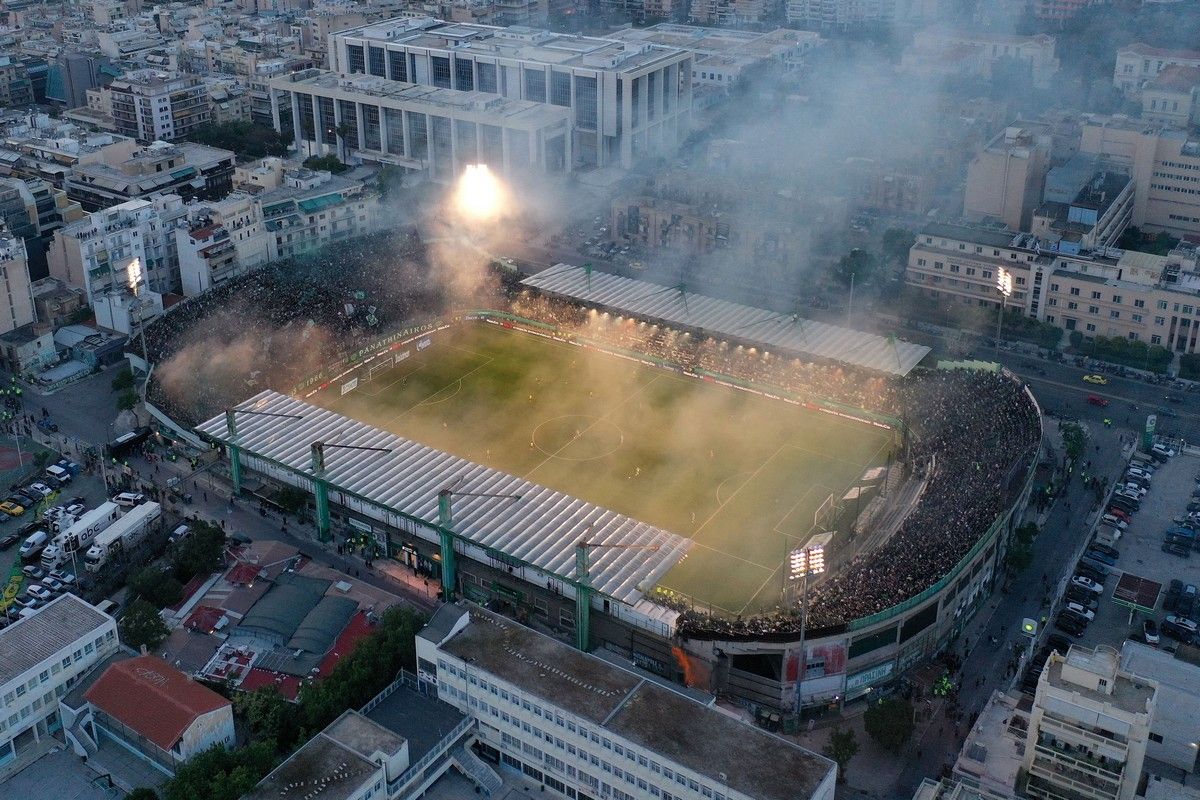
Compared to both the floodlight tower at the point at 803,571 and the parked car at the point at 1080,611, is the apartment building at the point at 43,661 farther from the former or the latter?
the parked car at the point at 1080,611

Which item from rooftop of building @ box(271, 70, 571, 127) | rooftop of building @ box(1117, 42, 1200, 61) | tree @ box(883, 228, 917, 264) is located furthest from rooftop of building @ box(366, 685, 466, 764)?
rooftop of building @ box(1117, 42, 1200, 61)

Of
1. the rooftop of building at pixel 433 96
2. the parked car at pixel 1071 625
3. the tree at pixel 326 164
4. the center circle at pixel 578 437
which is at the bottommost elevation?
the parked car at pixel 1071 625

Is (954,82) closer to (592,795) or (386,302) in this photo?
(386,302)

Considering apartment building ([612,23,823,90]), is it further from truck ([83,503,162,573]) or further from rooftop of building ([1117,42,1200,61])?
truck ([83,503,162,573])

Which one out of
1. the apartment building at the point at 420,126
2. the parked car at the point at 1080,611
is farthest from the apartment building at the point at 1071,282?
the apartment building at the point at 420,126

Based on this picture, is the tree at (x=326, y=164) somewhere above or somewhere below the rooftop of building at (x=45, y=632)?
above

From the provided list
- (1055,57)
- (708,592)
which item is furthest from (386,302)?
(1055,57)
